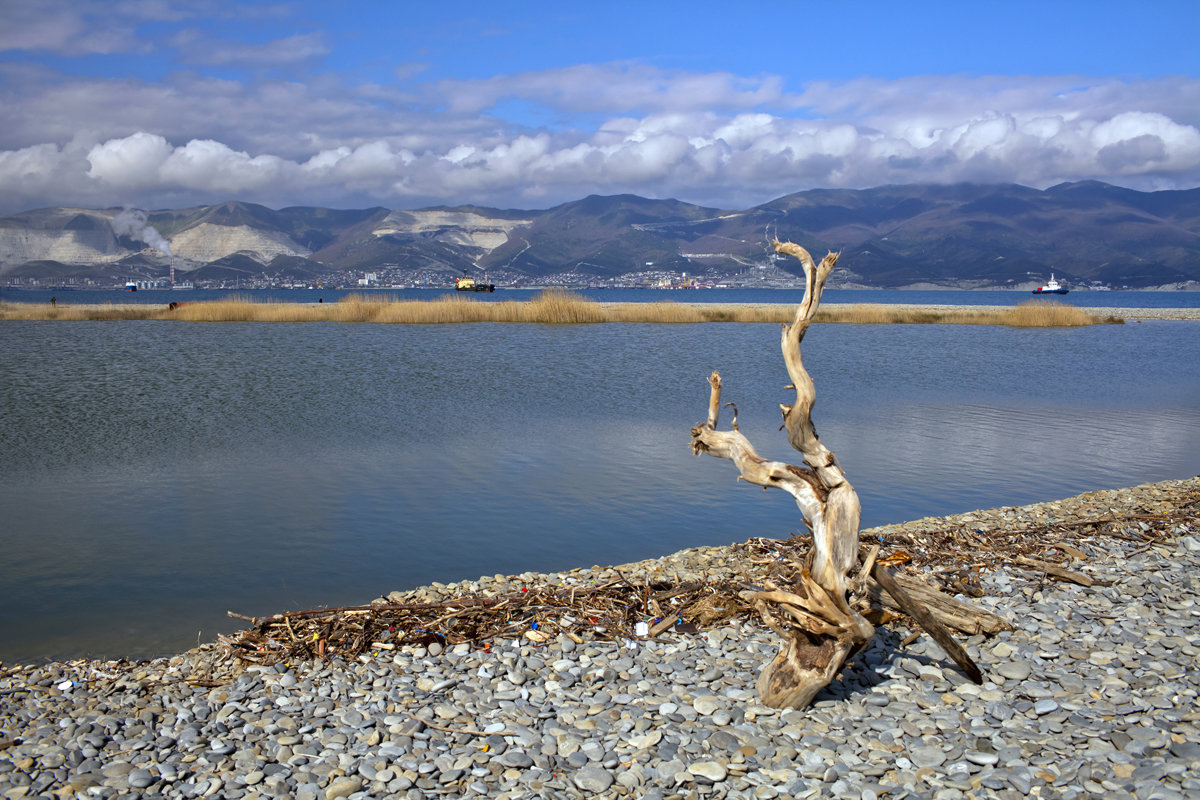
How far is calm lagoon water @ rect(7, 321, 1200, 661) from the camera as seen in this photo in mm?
10219

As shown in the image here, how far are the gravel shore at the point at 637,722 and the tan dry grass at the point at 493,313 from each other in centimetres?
4531

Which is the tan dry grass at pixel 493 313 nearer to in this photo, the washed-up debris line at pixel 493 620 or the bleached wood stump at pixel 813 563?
the washed-up debris line at pixel 493 620

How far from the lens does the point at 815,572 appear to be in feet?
19.7

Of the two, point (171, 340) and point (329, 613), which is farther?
point (171, 340)

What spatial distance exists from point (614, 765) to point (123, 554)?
327 inches

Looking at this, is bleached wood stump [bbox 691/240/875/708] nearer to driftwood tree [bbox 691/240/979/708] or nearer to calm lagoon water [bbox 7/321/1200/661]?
driftwood tree [bbox 691/240/979/708]

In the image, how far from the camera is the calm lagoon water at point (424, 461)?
10219 mm

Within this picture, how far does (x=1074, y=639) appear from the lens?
6.99 m

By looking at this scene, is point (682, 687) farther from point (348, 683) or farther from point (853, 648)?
point (348, 683)

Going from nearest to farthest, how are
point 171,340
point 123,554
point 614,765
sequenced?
point 614,765, point 123,554, point 171,340

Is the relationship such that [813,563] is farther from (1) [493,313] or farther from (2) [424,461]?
(1) [493,313]

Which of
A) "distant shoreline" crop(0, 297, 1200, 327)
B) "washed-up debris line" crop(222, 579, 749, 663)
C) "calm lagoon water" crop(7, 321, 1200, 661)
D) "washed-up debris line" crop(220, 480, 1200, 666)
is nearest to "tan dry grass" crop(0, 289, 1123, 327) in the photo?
"distant shoreline" crop(0, 297, 1200, 327)

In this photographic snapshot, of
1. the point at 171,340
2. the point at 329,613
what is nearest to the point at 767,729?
the point at 329,613

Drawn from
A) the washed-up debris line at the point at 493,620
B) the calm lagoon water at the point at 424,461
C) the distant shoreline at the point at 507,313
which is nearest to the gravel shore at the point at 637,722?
the washed-up debris line at the point at 493,620
